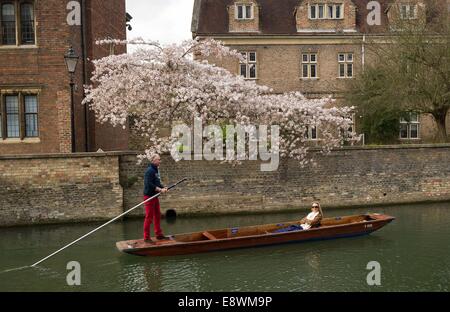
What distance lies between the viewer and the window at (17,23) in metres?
16.0

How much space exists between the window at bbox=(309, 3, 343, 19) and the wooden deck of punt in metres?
18.7

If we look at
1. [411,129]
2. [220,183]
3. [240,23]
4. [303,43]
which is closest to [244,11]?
[240,23]

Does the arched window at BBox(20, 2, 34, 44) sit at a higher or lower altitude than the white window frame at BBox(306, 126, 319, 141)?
higher

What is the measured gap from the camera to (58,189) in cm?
1428

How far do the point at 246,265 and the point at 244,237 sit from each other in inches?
35.5

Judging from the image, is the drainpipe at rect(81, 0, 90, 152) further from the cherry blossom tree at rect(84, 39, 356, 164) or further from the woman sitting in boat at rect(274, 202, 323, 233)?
the woman sitting in boat at rect(274, 202, 323, 233)

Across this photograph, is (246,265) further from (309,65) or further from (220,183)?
(309,65)

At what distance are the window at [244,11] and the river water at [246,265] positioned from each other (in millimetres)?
17936

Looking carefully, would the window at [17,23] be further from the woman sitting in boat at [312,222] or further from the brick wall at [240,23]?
the brick wall at [240,23]

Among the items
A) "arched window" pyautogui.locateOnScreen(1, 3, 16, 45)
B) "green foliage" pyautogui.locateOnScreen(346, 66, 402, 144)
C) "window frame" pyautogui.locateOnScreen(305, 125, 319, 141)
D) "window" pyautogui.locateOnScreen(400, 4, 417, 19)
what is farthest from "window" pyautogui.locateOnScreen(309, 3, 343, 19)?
"arched window" pyautogui.locateOnScreen(1, 3, 16, 45)

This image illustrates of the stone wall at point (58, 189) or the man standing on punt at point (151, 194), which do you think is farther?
the stone wall at point (58, 189)

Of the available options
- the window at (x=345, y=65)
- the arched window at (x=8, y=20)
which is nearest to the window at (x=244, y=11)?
the window at (x=345, y=65)

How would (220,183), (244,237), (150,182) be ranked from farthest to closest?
(220,183) < (244,237) < (150,182)

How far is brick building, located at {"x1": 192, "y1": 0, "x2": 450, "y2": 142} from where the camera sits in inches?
1081
